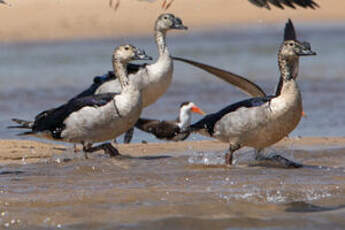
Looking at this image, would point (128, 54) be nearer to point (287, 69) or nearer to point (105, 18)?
point (287, 69)

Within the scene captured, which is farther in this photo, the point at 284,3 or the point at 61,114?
the point at 61,114

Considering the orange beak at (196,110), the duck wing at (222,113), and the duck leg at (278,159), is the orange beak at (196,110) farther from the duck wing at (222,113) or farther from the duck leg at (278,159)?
the duck leg at (278,159)

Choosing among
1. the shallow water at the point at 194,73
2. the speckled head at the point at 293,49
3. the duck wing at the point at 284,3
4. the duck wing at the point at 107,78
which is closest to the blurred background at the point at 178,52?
the shallow water at the point at 194,73

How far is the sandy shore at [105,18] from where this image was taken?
3785 cm

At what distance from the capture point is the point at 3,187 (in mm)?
8523

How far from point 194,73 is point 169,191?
1481 centimetres

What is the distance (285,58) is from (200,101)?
25.4ft

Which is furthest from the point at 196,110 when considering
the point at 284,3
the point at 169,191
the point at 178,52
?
the point at 178,52

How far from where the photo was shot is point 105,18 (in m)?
41.0

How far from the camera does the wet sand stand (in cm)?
712

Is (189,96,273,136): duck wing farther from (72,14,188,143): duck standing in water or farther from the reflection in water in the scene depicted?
(72,14,188,143): duck standing in water

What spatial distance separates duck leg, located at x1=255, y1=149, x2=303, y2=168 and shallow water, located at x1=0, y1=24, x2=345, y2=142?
2.62 meters

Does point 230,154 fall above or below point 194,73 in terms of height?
below

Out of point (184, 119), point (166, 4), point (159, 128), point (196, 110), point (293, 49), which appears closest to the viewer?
point (166, 4)
